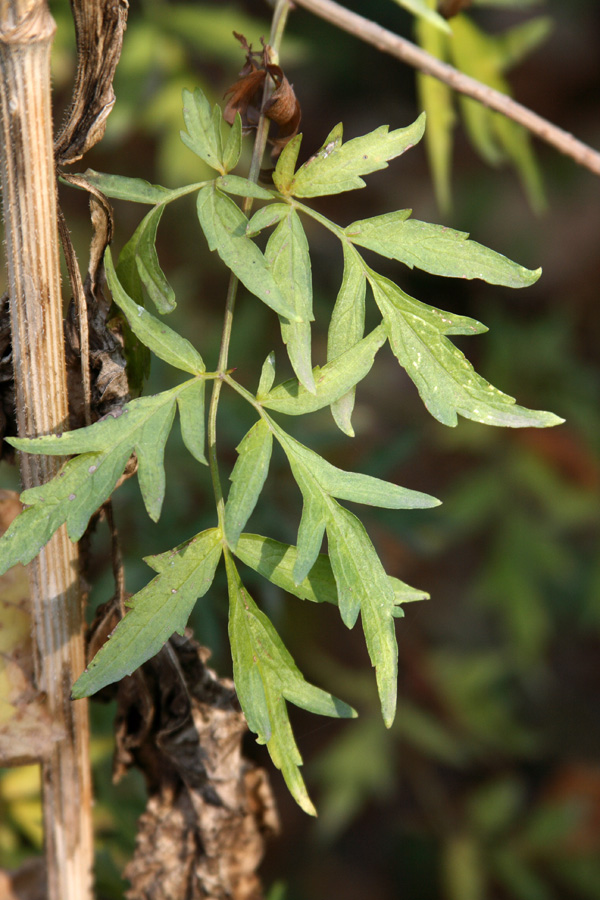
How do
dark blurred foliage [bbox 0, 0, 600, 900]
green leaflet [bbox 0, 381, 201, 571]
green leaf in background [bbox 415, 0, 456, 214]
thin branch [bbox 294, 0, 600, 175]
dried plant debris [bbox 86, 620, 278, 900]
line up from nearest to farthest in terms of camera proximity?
green leaflet [bbox 0, 381, 201, 571], dried plant debris [bbox 86, 620, 278, 900], thin branch [bbox 294, 0, 600, 175], green leaf in background [bbox 415, 0, 456, 214], dark blurred foliage [bbox 0, 0, 600, 900]

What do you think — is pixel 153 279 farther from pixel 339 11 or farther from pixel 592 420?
pixel 592 420

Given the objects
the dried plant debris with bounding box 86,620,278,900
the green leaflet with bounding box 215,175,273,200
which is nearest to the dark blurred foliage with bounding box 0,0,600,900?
the dried plant debris with bounding box 86,620,278,900

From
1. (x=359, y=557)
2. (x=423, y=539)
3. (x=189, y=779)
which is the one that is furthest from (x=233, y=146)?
(x=423, y=539)

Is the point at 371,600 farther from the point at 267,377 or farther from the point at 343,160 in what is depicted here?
the point at 343,160

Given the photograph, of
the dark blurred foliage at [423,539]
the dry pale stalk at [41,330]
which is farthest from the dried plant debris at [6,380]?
the dark blurred foliage at [423,539]

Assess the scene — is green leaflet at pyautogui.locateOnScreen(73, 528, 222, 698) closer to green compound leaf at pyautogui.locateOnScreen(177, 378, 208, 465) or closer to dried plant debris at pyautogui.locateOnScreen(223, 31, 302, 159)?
green compound leaf at pyautogui.locateOnScreen(177, 378, 208, 465)

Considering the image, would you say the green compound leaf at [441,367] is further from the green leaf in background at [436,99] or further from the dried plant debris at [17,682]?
the green leaf in background at [436,99]
